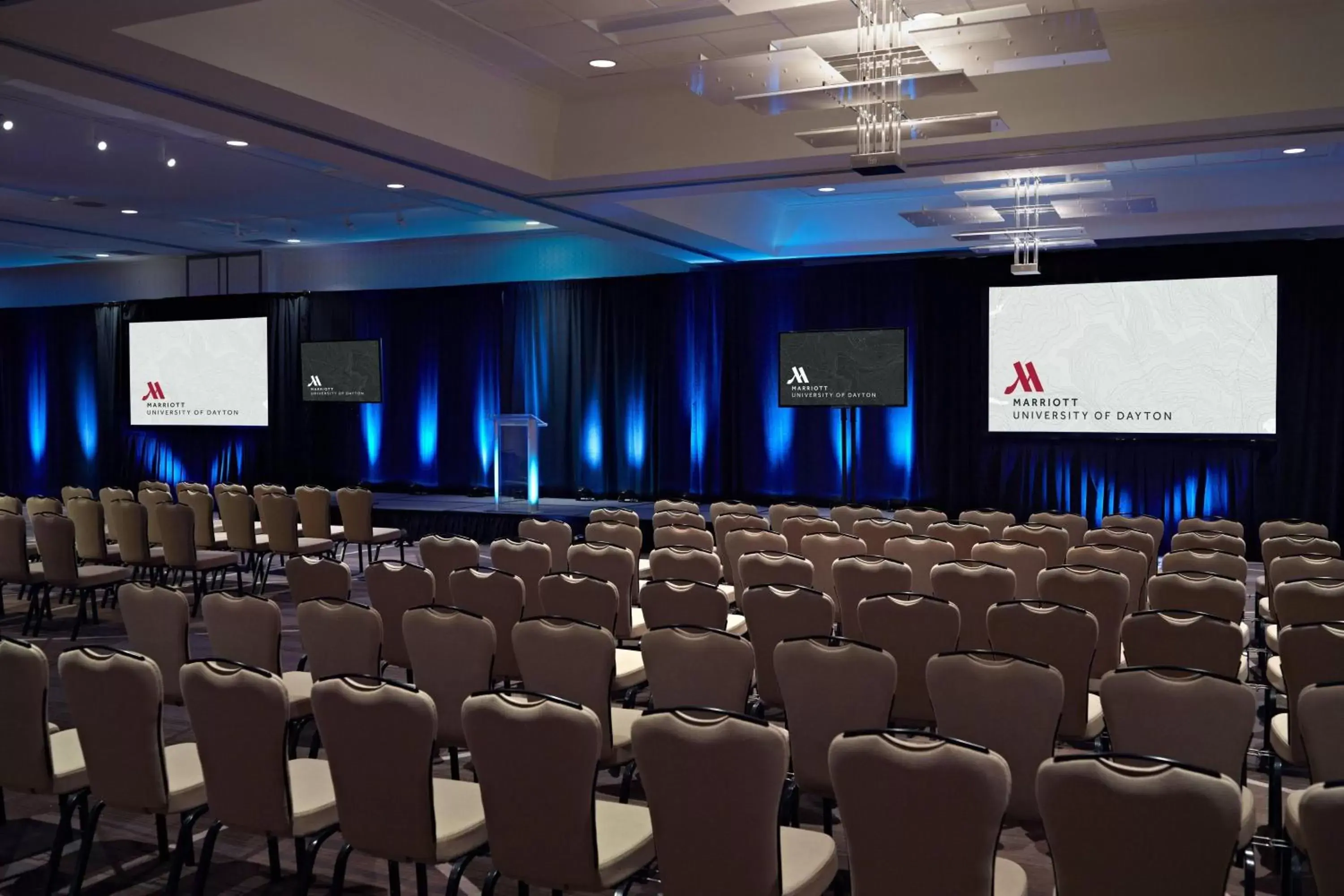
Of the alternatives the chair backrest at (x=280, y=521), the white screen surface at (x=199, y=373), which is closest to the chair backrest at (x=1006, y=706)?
the chair backrest at (x=280, y=521)

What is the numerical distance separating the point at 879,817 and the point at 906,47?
3680 millimetres

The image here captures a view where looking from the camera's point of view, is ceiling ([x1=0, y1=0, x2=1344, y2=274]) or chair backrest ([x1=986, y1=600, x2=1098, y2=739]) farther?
ceiling ([x1=0, y1=0, x2=1344, y2=274])

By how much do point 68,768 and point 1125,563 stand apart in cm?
577

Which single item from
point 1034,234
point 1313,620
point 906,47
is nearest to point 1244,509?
point 1034,234

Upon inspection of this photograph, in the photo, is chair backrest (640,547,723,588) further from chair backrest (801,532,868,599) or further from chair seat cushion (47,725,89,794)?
chair seat cushion (47,725,89,794)

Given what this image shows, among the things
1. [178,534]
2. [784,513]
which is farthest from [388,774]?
[178,534]

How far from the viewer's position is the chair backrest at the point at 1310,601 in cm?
559

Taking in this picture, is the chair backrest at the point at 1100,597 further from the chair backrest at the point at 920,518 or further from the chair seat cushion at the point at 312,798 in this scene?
the chair seat cushion at the point at 312,798

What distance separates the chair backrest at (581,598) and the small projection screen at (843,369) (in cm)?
869

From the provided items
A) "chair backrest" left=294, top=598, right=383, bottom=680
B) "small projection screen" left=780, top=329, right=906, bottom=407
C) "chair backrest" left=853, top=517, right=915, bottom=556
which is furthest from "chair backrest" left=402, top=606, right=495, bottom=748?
"small projection screen" left=780, top=329, right=906, bottom=407

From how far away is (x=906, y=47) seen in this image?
5180mm

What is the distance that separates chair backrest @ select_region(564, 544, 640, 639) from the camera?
7074 mm

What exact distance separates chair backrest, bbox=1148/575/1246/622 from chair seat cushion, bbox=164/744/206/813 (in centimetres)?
468

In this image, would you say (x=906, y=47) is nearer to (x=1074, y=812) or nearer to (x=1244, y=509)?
(x=1074, y=812)
